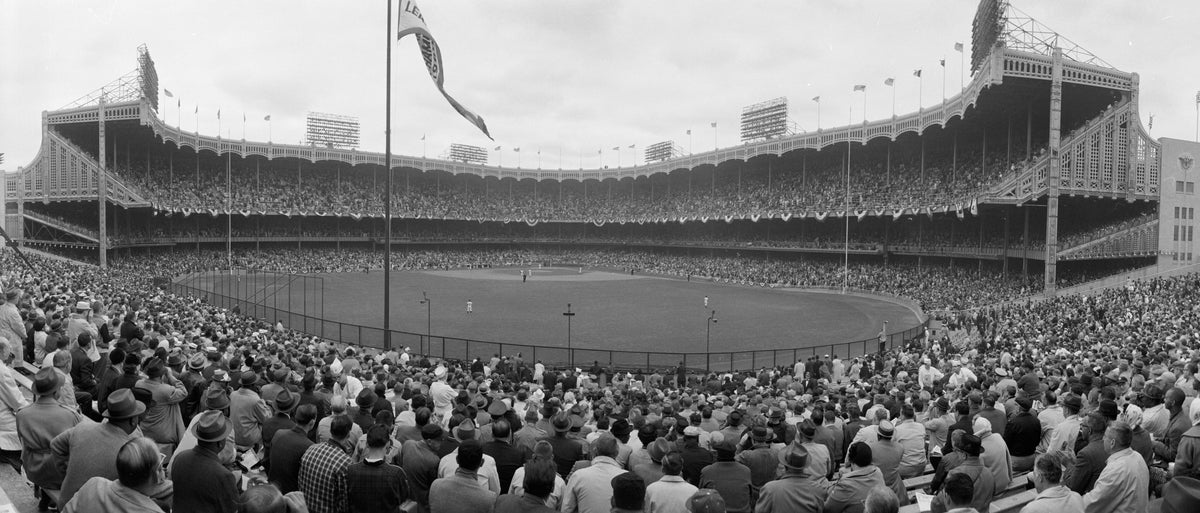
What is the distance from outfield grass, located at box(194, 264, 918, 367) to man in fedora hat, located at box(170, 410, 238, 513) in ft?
71.6

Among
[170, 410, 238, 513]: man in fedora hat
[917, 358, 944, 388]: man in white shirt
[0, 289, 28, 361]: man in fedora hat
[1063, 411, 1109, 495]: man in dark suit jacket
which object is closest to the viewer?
[170, 410, 238, 513]: man in fedora hat

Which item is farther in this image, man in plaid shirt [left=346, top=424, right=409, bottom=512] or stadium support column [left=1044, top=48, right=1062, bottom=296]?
stadium support column [left=1044, top=48, right=1062, bottom=296]

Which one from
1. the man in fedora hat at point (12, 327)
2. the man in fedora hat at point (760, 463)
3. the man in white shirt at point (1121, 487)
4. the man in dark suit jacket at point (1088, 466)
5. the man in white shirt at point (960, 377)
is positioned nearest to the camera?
the man in white shirt at point (1121, 487)

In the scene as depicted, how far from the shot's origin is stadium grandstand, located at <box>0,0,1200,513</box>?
5.67 meters

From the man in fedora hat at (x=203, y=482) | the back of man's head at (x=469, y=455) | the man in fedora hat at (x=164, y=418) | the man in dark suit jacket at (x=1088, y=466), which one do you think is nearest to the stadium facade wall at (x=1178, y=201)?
the man in dark suit jacket at (x=1088, y=466)

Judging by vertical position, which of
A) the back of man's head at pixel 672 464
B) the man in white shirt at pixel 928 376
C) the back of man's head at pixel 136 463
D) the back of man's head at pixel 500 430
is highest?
the back of man's head at pixel 136 463

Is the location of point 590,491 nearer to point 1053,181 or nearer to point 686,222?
point 1053,181

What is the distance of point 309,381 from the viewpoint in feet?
27.8

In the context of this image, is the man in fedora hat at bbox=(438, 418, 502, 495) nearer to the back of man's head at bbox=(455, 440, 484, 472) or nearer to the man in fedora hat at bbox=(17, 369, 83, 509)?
the back of man's head at bbox=(455, 440, 484, 472)

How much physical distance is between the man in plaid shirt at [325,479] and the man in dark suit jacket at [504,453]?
1615 millimetres

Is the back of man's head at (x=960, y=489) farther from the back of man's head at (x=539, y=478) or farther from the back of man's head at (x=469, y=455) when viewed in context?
the back of man's head at (x=469, y=455)

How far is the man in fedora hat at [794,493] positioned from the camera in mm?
5531

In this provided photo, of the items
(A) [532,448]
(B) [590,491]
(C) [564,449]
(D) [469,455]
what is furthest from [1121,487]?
(A) [532,448]

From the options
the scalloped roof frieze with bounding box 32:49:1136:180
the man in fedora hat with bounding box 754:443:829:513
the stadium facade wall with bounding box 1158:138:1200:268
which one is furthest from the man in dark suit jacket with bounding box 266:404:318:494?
the stadium facade wall with bounding box 1158:138:1200:268
